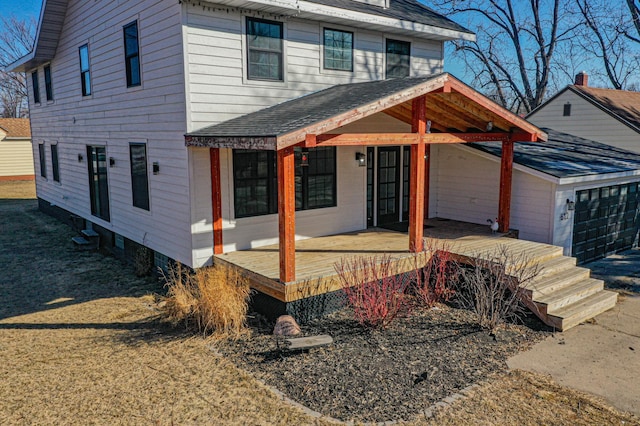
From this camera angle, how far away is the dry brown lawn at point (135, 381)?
16.1 ft

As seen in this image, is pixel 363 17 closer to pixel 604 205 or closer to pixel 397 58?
pixel 397 58

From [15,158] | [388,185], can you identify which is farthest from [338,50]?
[15,158]

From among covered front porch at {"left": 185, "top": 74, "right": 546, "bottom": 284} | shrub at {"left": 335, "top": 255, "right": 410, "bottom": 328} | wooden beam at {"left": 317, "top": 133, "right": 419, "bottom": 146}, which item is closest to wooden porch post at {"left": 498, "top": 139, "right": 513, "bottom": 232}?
covered front porch at {"left": 185, "top": 74, "right": 546, "bottom": 284}

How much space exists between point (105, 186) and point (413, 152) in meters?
7.61

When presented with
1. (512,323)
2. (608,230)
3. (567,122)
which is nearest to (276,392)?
(512,323)

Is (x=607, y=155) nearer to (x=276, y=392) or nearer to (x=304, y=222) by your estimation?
(x=304, y=222)

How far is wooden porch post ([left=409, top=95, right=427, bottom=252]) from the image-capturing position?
8.23 meters

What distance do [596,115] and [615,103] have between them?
Answer: 1401 millimetres

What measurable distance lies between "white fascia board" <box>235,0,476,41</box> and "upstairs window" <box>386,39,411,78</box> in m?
0.54

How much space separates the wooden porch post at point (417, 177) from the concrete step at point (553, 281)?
1.97m

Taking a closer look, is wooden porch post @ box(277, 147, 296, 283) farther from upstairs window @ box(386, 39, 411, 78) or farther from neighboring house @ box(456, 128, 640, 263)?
neighboring house @ box(456, 128, 640, 263)

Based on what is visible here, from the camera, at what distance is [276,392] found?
17.7ft

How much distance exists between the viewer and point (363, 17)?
9.77 m

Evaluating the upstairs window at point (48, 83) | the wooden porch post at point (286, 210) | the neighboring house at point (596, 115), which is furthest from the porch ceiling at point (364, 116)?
the neighboring house at point (596, 115)
